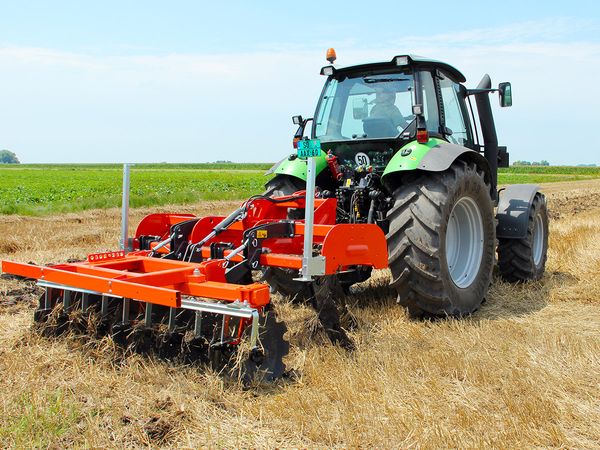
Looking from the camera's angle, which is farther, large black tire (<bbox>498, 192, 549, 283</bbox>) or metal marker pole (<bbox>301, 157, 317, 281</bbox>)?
large black tire (<bbox>498, 192, 549, 283</bbox>)

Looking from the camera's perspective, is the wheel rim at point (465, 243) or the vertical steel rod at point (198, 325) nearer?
the vertical steel rod at point (198, 325)

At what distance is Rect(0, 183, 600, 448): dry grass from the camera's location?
114 inches

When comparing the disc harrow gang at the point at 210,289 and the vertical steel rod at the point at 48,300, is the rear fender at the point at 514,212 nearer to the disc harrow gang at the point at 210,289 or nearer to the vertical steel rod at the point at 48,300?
the disc harrow gang at the point at 210,289

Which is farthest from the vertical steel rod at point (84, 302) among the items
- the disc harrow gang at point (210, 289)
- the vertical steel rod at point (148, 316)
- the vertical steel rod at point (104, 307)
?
the vertical steel rod at point (148, 316)

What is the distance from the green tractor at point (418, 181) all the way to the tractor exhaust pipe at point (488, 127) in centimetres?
2

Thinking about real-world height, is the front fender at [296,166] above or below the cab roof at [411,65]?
below

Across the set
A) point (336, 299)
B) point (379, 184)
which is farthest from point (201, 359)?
point (379, 184)

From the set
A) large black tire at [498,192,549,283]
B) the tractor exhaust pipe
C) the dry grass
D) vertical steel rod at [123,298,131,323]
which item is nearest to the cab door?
the tractor exhaust pipe

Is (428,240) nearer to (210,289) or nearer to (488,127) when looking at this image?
(210,289)

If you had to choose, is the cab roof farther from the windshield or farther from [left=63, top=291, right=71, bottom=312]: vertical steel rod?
[left=63, top=291, right=71, bottom=312]: vertical steel rod

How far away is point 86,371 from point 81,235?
689cm

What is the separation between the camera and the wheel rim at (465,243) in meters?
5.52

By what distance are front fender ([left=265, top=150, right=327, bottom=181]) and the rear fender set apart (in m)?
2.06

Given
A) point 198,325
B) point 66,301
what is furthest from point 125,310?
point 198,325
